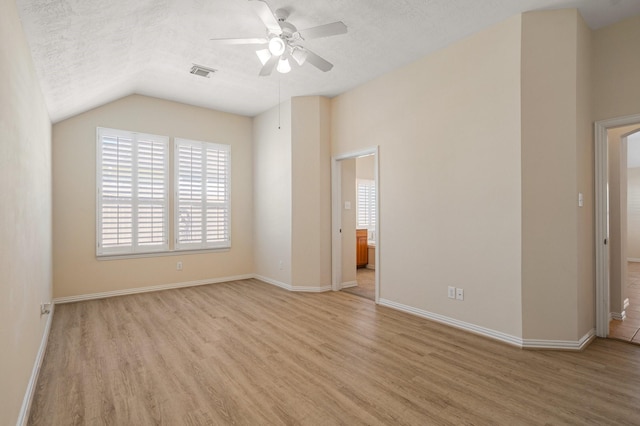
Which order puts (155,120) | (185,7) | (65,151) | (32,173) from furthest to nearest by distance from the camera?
(155,120)
(65,151)
(185,7)
(32,173)

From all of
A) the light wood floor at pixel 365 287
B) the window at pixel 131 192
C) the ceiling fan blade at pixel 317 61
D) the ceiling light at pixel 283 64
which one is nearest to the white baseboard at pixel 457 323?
the light wood floor at pixel 365 287

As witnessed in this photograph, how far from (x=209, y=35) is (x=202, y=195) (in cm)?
297

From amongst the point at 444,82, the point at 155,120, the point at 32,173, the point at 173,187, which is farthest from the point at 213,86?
the point at 444,82

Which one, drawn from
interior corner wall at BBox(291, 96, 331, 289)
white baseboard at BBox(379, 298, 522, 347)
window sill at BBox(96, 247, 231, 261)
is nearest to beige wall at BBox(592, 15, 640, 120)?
white baseboard at BBox(379, 298, 522, 347)

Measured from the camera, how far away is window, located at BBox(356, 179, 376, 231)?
7776 mm

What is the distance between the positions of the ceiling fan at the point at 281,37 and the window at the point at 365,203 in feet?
15.4

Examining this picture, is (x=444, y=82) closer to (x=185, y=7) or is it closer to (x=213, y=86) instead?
(x=185, y=7)

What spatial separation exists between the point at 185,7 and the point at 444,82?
8.96 feet

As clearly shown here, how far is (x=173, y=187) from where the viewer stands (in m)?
5.43

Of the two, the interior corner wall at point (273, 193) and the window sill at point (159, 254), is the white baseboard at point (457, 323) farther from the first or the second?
the window sill at point (159, 254)

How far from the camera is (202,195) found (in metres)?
5.73

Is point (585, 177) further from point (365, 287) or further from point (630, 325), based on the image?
point (365, 287)

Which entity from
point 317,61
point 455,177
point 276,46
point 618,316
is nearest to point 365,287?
point 455,177

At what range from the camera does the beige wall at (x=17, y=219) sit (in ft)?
5.39
